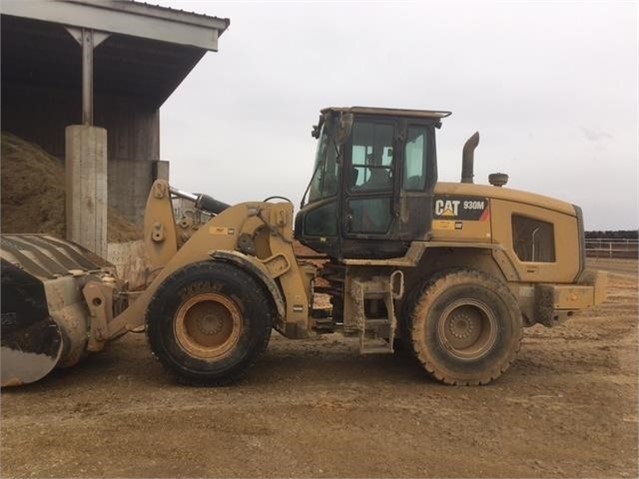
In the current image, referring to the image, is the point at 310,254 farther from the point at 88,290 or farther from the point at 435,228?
the point at 88,290

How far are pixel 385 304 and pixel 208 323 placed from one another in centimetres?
182

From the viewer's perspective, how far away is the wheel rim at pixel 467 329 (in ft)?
19.5

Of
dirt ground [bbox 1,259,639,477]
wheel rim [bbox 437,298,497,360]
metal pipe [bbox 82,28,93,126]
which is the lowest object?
dirt ground [bbox 1,259,639,477]

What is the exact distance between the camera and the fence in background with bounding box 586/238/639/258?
30188mm

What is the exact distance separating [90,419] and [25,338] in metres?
1.15

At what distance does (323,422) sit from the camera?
185 inches

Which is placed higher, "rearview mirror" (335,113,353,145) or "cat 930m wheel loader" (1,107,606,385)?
"rearview mirror" (335,113,353,145)

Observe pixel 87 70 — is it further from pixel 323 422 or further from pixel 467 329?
pixel 323 422

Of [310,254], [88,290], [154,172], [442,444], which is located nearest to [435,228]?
[310,254]

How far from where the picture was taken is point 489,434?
15.0 feet

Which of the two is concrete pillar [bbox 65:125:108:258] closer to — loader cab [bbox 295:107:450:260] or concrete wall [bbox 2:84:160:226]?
loader cab [bbox 295:107:450:260]

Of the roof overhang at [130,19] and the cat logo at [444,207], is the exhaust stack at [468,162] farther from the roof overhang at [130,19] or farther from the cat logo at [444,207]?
the roof overhang at [130,19]

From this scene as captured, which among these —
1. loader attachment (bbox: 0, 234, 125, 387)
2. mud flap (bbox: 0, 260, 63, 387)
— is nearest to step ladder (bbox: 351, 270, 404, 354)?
loader attachment (bbox: 0, 234, 125, 387)

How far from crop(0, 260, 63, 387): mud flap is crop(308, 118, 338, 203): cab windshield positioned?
9.61ft
